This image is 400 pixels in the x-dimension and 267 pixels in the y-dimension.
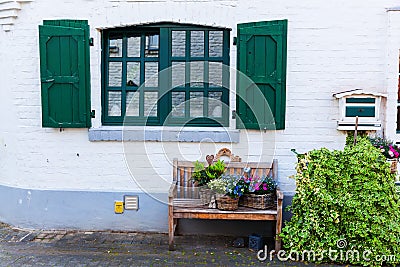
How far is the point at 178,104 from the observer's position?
603 centimetres

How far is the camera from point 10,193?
623 centimetres

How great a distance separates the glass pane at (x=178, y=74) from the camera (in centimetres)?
595

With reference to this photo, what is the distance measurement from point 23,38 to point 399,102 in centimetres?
460

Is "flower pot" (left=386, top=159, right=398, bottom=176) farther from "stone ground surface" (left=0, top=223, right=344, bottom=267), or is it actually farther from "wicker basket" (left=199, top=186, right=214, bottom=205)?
"wicker basket" (left=199, top=186, right=214, bottom=205)

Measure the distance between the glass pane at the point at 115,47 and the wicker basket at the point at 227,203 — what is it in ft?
7.43

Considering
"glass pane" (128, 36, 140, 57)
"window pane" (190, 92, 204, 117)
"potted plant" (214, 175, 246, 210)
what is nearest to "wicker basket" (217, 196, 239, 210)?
"potted plant" (214, 175, 246, 210)

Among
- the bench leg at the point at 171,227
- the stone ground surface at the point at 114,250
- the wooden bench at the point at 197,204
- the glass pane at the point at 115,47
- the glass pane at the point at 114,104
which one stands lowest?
the stone ground surface at the point at 114,250

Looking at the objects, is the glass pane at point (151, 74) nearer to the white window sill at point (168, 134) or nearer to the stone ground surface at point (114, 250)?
the white window sill at point (168, 134)

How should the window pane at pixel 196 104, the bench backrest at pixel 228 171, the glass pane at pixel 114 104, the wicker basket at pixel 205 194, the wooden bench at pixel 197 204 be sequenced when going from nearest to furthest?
the wooden bench at pixel 197 204
the wicker basket at pixel 205 194
the bench backrest at pixel 228 171
the window pane at pixel 196 104
the glass pane at pixel 114 104

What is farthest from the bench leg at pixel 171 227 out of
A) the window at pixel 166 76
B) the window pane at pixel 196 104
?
the window pane at pixel 196 104

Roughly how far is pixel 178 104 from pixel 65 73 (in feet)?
4.61

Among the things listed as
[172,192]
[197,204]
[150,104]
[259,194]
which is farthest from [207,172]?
Result: [150,104]

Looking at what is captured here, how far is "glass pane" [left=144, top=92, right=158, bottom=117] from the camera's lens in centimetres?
607

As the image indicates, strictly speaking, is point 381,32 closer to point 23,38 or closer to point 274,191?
point 274,191
